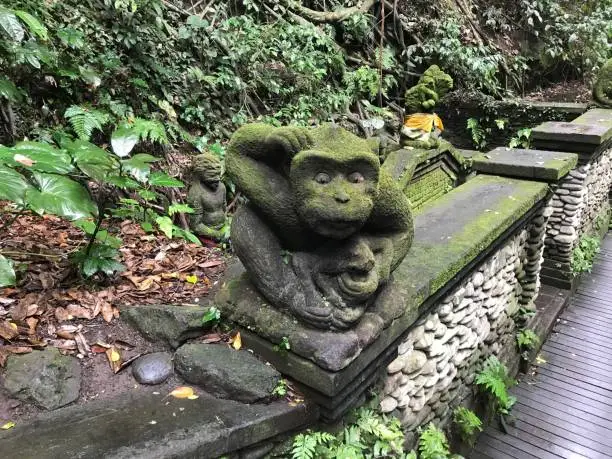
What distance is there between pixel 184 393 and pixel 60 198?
1021 millimetres

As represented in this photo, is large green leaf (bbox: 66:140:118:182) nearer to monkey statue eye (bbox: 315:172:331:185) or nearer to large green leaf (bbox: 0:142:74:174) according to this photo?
large green leaf (bbox: 0:142:74:174)

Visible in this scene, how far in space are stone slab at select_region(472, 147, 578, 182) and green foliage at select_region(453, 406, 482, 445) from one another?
2340 millimetres

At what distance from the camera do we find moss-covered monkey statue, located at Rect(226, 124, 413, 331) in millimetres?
1896

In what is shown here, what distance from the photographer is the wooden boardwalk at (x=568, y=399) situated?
3754 millimetres

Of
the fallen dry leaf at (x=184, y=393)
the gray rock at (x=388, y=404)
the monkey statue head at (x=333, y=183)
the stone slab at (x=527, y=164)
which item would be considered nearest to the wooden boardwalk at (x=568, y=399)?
the gray rock at (x=388, y=404)

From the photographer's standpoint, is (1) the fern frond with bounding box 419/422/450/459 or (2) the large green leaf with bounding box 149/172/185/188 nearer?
(2) the large green leaf with bounding box 149/172/185/188

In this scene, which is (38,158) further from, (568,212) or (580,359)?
(568,212)


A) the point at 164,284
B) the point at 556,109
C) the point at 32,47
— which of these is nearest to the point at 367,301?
the point at 164,284

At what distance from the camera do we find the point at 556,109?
920 centimetres

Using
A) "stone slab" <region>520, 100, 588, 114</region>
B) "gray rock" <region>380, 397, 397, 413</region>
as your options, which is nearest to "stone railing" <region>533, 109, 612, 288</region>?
"stone slab" <region>520, 100, 588, 114</region>

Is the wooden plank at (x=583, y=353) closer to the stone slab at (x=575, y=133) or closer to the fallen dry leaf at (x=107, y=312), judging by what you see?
the stone slab at (x=575, y=133)

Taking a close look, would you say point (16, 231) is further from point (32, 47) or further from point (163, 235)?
point (32, 47)

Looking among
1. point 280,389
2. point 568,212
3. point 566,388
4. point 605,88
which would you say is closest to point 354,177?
point 280,389

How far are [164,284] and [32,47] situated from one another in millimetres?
2278
